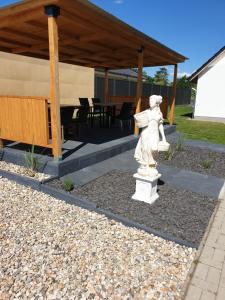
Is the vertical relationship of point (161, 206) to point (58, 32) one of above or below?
below

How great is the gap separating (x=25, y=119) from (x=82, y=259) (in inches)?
128

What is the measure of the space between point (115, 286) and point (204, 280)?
0.85m

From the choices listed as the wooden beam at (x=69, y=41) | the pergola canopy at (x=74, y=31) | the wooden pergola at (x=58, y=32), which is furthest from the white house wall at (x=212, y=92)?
the wooden beam at (x=69, y=41)

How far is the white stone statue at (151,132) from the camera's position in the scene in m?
3.26

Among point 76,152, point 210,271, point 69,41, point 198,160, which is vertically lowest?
point 210,271

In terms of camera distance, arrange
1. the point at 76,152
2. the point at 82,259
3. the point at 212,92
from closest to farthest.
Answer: the point at 82,259 < the point at 76,152 < the point at 212,92

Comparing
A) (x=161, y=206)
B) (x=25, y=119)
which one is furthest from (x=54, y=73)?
(x=161, y=206)

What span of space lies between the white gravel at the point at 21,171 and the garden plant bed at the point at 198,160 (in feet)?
9.41

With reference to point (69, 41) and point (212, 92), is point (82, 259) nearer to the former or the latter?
point (69, 41)

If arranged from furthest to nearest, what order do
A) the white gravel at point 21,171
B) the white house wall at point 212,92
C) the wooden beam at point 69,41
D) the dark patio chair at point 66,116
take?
1. the white house wall at point 212,92
2. the dark patio chair at point 66,116
3. the wooden beam at point 69,41
4. the white gravel at point 21,171

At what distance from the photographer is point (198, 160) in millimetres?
5992

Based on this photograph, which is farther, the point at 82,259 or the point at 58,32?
the point at 58,32

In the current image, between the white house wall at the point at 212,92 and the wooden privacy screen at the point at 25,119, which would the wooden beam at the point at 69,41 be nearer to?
the wooden privacy screen at the point at 25,119

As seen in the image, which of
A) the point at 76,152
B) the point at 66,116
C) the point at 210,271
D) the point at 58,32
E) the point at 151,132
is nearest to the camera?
the point at 210,271
